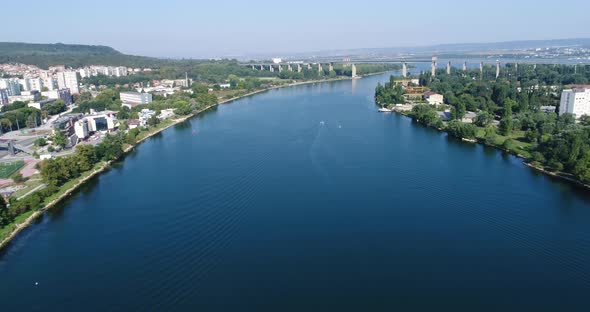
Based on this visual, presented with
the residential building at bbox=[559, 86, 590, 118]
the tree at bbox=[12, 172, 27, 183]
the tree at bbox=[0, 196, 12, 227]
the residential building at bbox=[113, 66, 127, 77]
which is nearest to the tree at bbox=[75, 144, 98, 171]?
the tree at bbox=[12, 172, 27, 183]

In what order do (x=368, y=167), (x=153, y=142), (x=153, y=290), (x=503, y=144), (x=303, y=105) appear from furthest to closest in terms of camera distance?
(x=303, y=105) < (x=153, y=142) < (x=503, y=144) < (x=368, y=167) < (x=153, y=290)

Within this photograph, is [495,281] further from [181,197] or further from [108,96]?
[108,96]

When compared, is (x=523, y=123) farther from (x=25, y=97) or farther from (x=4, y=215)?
(x=25, y=97)

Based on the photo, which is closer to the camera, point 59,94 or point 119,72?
point 59,94

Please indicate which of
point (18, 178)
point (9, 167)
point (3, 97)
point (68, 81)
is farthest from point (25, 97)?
point (18, 178)

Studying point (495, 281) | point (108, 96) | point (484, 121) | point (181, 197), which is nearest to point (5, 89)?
point (108, 96)

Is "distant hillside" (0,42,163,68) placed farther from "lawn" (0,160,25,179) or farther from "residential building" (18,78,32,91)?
"lawn" (0,160,25,179)

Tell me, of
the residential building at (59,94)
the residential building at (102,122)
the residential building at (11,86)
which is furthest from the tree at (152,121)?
the residential building at (11,86)

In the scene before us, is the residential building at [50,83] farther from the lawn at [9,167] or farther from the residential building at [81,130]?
the lawn at [9,167]
